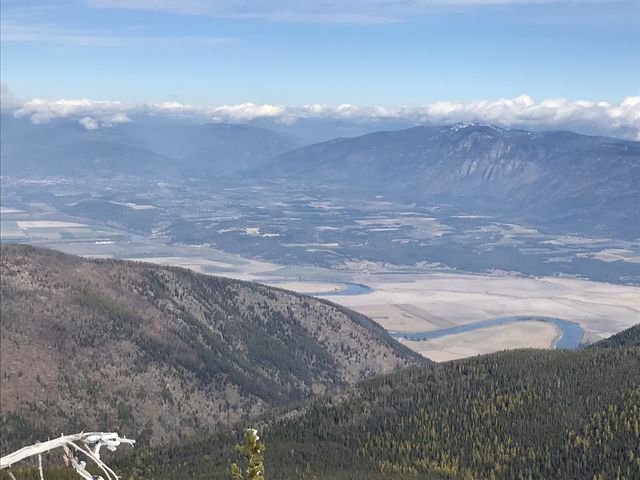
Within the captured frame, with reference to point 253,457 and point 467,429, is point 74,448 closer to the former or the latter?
point 253,457

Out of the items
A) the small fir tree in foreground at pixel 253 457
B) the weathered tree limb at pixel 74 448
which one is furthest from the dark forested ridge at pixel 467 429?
the weathered tree limb at pixel 74 448

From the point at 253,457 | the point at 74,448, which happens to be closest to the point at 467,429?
the point at 253,457

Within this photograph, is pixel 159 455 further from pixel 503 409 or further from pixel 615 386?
pixel 615 386

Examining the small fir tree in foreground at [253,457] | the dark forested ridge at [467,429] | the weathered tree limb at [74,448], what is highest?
the weathered tree limb at [74,448]

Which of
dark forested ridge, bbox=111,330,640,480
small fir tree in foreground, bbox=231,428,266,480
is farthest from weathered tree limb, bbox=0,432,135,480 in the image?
dark forested ridge, bbox=111,330,640,480

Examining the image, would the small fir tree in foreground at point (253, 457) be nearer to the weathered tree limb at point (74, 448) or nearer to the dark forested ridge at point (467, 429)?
the weathered tree limb at point (74, 448)

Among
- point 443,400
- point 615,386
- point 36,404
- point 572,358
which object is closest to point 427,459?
point 443,400

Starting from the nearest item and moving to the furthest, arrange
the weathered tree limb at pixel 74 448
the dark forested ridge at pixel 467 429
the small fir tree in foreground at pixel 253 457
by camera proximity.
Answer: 1. the weathered tree limb at pixel 74 448
2. the small fir tree in foreground at pixel 253 457
3. the dark forested ridge at pixel 467 429

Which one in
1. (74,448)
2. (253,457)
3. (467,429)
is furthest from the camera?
(467,429)

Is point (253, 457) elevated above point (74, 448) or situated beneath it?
situated beneath
